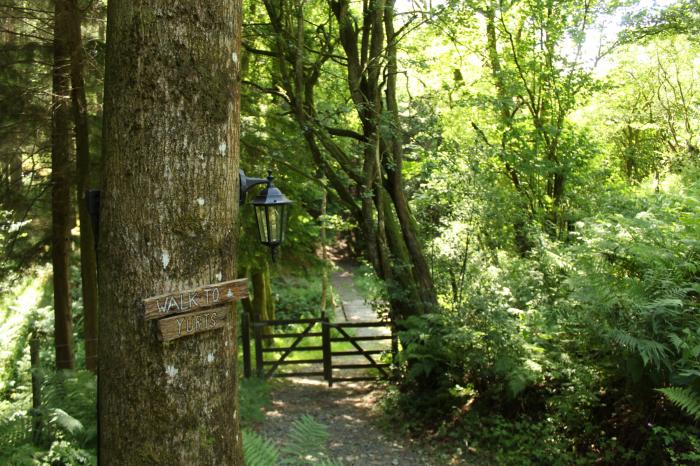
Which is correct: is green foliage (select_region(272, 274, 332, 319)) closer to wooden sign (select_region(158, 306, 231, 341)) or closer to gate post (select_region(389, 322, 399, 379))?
gate post (select_region(389, 322, 399, 379))

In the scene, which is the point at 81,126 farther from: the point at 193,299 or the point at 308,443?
the point at 193,299

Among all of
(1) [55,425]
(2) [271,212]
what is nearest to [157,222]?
(2) [271,212]

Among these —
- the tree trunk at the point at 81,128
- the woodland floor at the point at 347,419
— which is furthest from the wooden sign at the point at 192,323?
the tree trunk at the point at 81,128

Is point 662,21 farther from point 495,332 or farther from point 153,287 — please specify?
point 153,287

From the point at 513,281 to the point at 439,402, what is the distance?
2.17 metres

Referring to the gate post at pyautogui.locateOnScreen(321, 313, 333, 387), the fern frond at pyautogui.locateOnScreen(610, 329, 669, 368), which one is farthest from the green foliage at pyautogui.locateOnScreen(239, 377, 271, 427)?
the fern frond at pyautogui.locateOnScreen(610, 329, 669, 368)

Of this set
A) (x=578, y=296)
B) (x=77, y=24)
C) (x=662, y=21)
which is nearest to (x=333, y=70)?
(x=77, y=24)

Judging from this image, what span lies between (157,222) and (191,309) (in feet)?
1.25

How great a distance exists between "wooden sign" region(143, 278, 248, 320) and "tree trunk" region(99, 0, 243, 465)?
4 cm

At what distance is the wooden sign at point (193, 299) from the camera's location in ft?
7.73

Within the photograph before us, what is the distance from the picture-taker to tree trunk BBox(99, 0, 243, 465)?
2.39m

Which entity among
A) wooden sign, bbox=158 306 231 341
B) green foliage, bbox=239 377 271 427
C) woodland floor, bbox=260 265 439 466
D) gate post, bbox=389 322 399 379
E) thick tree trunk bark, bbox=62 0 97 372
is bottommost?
woodland floor, bbox=260 265 439 466

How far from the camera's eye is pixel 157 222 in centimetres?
239

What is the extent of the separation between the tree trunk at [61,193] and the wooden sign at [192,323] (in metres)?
6.90
